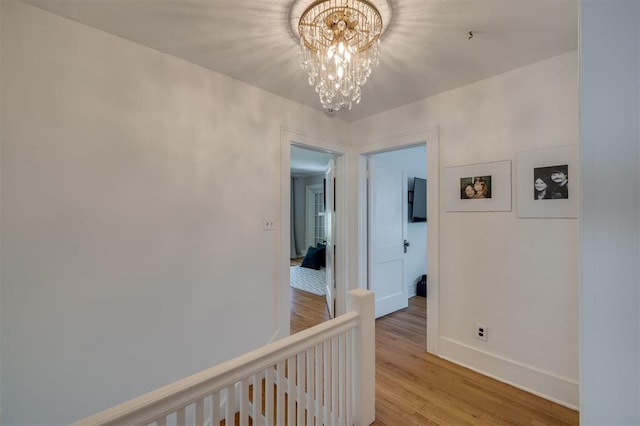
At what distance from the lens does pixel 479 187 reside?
2.09 metres

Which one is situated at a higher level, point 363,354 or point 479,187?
point 479,187

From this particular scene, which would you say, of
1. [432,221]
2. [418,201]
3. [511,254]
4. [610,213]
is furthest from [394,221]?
[610,213]

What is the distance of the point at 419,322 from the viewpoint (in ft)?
9.99

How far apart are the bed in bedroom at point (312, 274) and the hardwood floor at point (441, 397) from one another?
2.06m

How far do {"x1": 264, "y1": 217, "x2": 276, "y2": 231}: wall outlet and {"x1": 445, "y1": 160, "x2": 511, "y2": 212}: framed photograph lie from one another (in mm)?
1469

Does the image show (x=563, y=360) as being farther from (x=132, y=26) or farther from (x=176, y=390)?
(x=132, y=26)

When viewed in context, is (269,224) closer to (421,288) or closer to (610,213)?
(610,213)

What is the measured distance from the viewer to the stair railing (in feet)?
2.71

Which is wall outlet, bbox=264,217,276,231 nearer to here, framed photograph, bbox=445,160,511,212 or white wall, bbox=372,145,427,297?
framed photograph, bbox=445,160,511,212

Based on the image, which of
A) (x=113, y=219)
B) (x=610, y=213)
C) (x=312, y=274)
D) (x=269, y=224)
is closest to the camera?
(x=610, y=213)

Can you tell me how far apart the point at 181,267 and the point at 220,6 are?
59.0 inches

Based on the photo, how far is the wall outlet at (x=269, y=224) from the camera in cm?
220

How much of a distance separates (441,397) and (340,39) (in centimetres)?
230

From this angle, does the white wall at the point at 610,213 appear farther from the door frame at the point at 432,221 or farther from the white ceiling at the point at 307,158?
the white ceiling at the point at 307,158
